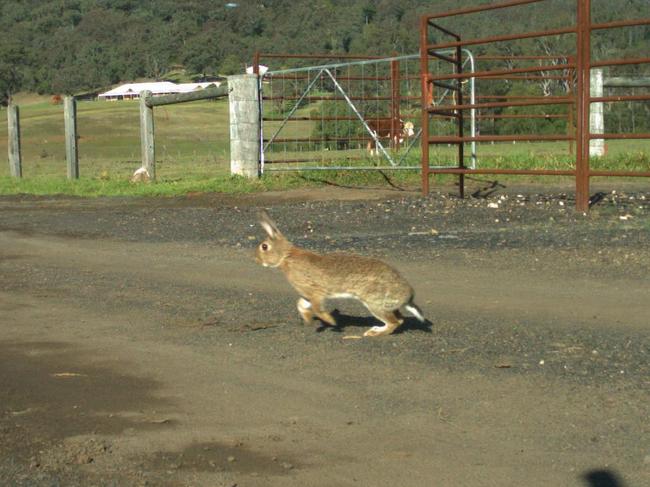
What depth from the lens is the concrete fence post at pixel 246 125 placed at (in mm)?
17516

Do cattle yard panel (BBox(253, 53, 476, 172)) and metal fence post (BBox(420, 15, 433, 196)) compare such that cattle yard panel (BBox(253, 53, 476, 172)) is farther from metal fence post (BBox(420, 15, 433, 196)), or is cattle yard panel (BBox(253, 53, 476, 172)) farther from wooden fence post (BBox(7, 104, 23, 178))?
wooden fence post (BBox(7, 104, 23, 178))

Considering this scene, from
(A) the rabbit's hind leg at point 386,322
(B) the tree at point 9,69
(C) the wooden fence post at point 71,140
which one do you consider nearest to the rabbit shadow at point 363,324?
(A) the rabbit's hind leg at point 386,322

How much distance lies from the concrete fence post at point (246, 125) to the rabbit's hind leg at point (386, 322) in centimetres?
1131

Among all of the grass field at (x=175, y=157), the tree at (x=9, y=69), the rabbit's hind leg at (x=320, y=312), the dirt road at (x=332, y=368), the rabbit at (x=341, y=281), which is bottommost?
the dirt road at (x=332, y=368)

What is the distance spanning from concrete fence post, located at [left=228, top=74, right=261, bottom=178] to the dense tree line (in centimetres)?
3635

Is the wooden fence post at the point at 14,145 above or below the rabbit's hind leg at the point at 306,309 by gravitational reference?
above

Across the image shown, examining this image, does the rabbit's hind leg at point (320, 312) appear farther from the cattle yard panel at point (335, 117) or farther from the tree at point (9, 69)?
the tree at point (9, 69)

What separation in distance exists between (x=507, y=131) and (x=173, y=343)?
79.4 ft

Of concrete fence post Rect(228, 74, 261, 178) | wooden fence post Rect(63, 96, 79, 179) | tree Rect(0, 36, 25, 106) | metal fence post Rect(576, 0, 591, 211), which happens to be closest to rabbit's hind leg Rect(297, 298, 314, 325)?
metal fence post Rect(576, 0, 591, 211)

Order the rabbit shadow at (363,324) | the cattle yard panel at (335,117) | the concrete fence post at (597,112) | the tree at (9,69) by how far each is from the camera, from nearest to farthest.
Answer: the rabbit shadow at (363,324) < the cattle yard panel at (335,117) < the concrete fence post at (597,112) < the tree at (9,69)

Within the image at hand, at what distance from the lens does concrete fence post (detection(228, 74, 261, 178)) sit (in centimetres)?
1752

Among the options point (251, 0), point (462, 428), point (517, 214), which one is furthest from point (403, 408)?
point (251, 0)

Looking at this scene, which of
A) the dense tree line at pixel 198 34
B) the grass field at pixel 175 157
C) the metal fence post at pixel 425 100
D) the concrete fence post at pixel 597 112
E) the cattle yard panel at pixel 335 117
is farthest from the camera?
the dense tree line at pixel 198 34

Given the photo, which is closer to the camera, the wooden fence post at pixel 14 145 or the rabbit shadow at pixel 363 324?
the rabbit shadow at pixel 363 324
